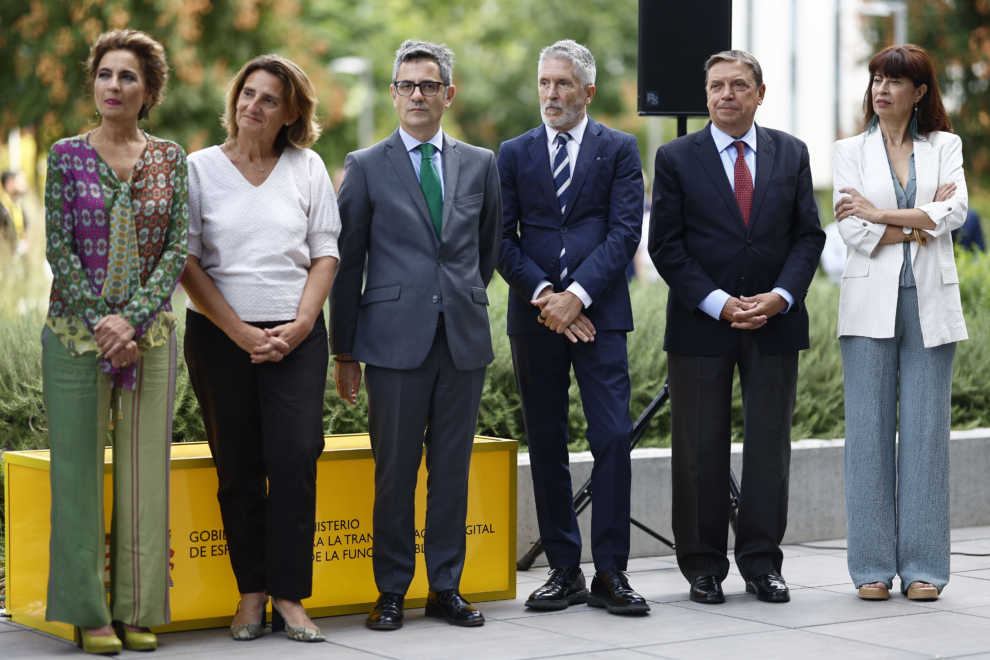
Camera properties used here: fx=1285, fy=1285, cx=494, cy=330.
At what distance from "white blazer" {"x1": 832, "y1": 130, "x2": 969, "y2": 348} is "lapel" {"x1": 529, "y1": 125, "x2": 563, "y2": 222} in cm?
130

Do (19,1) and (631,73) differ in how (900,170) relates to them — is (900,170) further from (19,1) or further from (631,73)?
(631,73)

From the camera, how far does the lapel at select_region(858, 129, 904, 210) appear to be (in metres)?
5.67

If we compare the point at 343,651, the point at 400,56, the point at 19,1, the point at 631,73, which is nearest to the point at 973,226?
the point at 400,56

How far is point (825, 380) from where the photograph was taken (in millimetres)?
8273

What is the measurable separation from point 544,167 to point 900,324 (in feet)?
5.64

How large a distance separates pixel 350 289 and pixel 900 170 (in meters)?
2.52

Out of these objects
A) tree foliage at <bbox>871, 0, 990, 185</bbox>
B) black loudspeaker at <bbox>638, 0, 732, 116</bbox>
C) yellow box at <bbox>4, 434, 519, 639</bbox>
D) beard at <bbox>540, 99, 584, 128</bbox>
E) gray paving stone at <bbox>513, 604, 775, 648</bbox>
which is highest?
tree foliage at <bbox>871, 0, 990, 185</bbox>

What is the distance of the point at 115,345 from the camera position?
4.51 meters

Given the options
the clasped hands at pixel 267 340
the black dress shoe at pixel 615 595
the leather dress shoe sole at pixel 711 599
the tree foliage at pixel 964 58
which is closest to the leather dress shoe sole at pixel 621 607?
the black dress shoe at pixel 615 595

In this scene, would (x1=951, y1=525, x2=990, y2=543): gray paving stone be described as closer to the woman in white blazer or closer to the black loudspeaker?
the woman in white blazer

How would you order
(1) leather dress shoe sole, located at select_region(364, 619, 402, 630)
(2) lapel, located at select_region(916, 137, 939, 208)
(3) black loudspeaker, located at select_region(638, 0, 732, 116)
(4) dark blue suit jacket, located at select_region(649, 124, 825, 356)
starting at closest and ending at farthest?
(1) leather dress shoe sole, located at select_region(364, 619, 402, 630) < (4) dark blue suit jacket, located at select_region(649, 124, 825, 356) < (2) lapel, located at select_region(916, 137, 939, 208) < (3) black loudspeaker, located at select_region(638, 0, 732, 116)

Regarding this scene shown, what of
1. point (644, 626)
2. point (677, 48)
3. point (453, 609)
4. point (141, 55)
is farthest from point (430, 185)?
point (677, 48)

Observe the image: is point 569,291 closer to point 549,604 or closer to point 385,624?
point 549,604

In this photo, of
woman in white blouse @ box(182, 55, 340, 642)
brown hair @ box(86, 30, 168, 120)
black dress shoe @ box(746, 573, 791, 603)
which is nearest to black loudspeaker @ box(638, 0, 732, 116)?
woman in white blouse @ box(182, 55, 340, 642)
